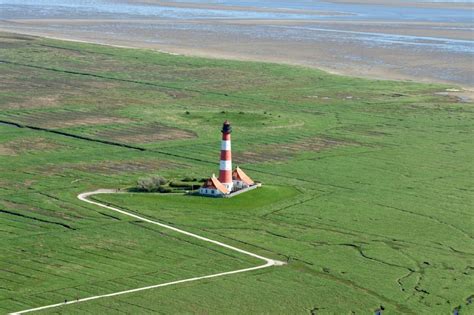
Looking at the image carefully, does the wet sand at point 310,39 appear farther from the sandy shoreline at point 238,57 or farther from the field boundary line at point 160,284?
the field boundary line at point 160,284

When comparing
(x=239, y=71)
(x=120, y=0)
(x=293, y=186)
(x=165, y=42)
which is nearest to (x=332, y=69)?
(x=239, y=71)

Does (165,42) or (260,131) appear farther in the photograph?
(165,42)

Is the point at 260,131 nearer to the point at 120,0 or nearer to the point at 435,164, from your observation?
the point at 435,164

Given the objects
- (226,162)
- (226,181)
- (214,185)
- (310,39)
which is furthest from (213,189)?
(310,39)

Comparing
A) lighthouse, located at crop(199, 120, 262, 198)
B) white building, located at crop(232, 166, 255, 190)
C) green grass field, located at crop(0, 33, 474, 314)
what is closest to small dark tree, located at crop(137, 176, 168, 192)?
green grass field, located at crop(0, 33, 474, 314)

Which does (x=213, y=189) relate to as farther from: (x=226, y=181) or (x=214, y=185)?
(x=226, y=181)

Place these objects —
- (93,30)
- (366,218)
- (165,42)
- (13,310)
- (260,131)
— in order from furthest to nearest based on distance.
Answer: (93,30), (165,42), (260,131), (366,218), (13,310)

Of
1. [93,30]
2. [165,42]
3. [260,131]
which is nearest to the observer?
[260,131]
